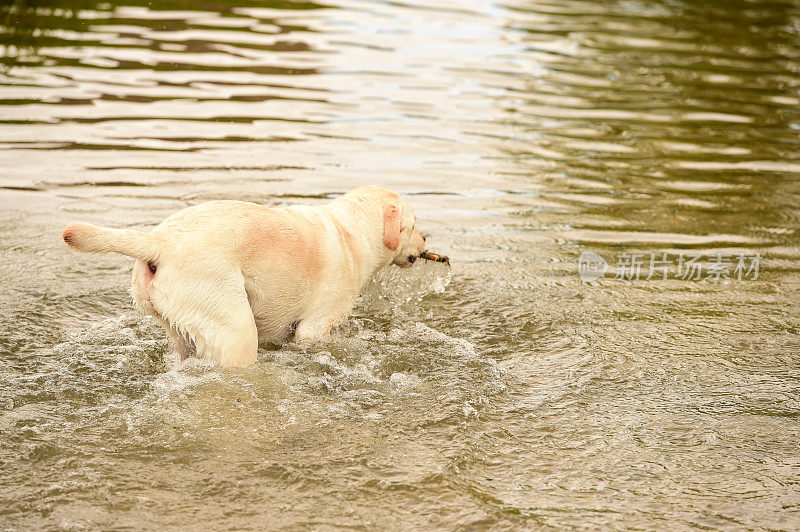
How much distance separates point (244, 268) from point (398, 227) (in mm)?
1235

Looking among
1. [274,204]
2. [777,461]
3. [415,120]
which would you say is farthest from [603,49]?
[777,461]

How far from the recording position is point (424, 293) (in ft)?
22.6

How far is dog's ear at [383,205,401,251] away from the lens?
5.88 metres

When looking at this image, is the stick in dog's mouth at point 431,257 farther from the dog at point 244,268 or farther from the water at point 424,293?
the dog at point 244,268

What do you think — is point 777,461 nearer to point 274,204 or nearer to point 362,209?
point 362,209

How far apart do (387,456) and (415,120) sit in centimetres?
722

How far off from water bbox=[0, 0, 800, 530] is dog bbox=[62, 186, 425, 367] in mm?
247

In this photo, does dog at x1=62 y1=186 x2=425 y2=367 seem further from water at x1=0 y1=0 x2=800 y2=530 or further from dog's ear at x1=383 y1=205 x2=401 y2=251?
water at x1=0 y1=0 x2=800 y2=530

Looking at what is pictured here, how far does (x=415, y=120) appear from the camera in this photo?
442 inches
